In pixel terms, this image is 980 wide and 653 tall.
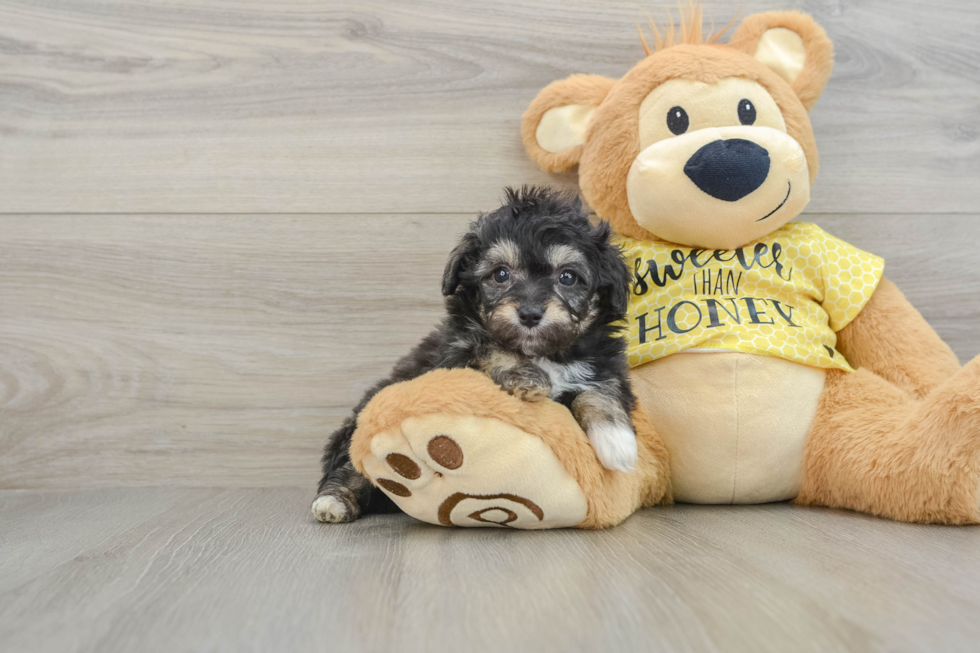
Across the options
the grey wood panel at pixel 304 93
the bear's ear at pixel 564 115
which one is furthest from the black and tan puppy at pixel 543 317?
the grey wood panel at pixel 304 93

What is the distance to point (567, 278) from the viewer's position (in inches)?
59.5

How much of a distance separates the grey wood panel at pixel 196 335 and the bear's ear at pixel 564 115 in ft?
1.21

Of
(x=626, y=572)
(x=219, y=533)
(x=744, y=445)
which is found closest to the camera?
(x=626, y=572)

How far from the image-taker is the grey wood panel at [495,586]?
90cm

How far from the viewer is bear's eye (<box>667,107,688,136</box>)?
176 centimetres

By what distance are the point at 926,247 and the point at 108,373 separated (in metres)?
2.53

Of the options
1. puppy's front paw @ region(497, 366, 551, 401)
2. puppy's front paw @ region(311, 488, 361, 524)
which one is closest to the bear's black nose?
puppy's front paw @ region(497, 366, 551, 401)

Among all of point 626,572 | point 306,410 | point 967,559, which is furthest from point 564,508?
point 306,410

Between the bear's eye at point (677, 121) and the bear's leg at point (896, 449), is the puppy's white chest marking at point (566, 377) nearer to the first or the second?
the bear's leg at point (896, 449)

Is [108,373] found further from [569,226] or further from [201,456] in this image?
[569,226]

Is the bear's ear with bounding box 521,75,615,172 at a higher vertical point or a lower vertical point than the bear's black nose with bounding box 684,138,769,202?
higher

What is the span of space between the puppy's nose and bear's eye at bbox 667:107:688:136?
0.70 metres

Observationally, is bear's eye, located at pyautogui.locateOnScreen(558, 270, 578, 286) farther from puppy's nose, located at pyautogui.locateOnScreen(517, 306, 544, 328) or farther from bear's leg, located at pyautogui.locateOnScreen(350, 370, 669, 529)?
bear's leg, located at pyautogui.locateOnScreen(350, 370, 669, 529)

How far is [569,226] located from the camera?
152cm
